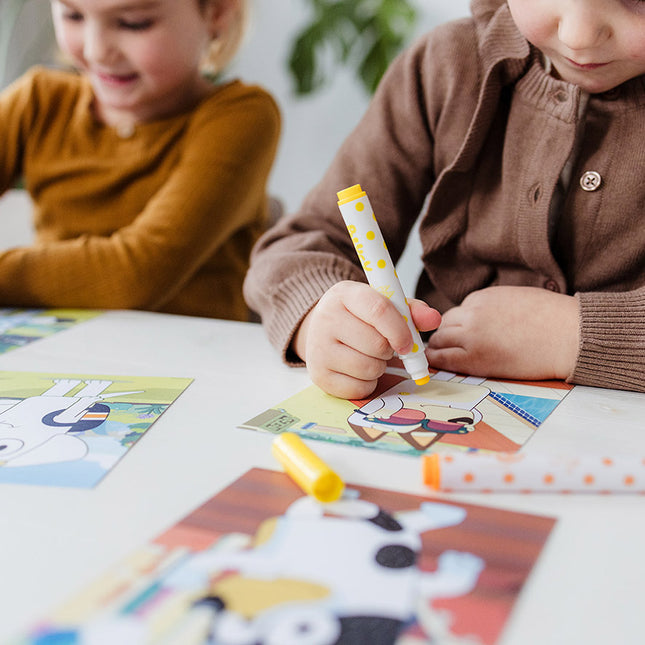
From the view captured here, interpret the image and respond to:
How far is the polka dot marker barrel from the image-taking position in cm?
51

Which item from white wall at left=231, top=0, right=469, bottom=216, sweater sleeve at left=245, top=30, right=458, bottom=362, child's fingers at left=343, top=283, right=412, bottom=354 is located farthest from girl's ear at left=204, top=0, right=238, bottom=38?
white wall at left=231, top=0, right=469, bottom=216

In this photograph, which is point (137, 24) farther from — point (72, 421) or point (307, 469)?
point (307, 469)

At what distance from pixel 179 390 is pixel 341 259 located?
0.21 metres

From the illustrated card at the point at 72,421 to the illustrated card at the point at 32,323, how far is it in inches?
4.7

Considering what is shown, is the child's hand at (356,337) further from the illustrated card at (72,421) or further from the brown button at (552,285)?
the brown button at (552,285)

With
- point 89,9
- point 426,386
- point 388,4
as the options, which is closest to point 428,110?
point 426,386

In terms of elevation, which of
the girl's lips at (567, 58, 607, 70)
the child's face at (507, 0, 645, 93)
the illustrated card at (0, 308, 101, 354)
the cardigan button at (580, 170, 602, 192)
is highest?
the child's face at (507, 0, 645, 93)

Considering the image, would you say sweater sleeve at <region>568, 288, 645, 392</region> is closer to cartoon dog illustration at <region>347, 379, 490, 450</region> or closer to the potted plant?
cartoon dog illustration at <region>347, 379, 490, 450</region>

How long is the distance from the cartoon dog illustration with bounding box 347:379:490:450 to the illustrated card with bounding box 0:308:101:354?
1.24 ft

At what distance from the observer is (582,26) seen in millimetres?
523

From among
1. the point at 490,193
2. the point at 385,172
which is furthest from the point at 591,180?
the point at 385,172

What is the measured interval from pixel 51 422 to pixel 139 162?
2.17 ft

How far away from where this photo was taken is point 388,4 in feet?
6.26

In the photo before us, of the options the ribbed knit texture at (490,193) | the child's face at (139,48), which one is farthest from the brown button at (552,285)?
the child's face at (139,48)
